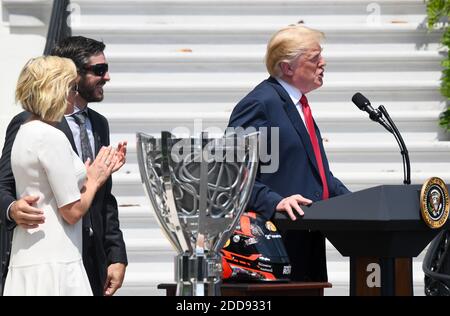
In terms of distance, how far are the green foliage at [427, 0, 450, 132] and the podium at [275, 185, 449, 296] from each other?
3.69 metres

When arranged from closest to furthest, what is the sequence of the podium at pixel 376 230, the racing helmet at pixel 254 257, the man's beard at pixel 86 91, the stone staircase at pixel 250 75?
the podium at pixel 376 230, the racing helmet at pixel 254 257, the man's beard at pixel 86 91, the stone staircase at pixel 250 75

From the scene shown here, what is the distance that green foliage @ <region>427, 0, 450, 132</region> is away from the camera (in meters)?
7.88

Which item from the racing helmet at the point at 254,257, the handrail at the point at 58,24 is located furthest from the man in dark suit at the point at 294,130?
the handrail at the point at 58,24

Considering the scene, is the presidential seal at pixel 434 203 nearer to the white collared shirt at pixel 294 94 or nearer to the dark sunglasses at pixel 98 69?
the white collared shirt at pixel 294 94

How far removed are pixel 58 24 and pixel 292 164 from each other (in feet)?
11.3

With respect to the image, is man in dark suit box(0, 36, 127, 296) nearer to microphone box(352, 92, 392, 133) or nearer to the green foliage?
microphone box(352, 92, 392, 133)

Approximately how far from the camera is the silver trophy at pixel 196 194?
3369mm

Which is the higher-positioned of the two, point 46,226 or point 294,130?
point 294,130

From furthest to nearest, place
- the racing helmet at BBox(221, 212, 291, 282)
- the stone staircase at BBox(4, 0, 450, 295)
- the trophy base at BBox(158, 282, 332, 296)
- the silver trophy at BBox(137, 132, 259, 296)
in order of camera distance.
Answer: the stone staircase at BBox(4, 0, 450, 295)
the racing helmet at BBox(221, 212, 291, 282)
the trophy base at BBox(158, 282, 332, 296)
the silver trophy at BBox(137, 132, 259, 296)

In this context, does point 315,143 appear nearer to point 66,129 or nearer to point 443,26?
point 66,129

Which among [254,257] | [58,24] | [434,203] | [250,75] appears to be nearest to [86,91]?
[254,257]

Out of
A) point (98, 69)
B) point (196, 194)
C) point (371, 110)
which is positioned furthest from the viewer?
point (98, 69)

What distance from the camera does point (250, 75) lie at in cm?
830

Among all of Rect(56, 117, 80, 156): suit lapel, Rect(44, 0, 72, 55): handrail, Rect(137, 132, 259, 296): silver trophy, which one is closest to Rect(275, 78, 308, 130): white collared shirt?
Rect(56, 117, 80, 156): suit lapel
